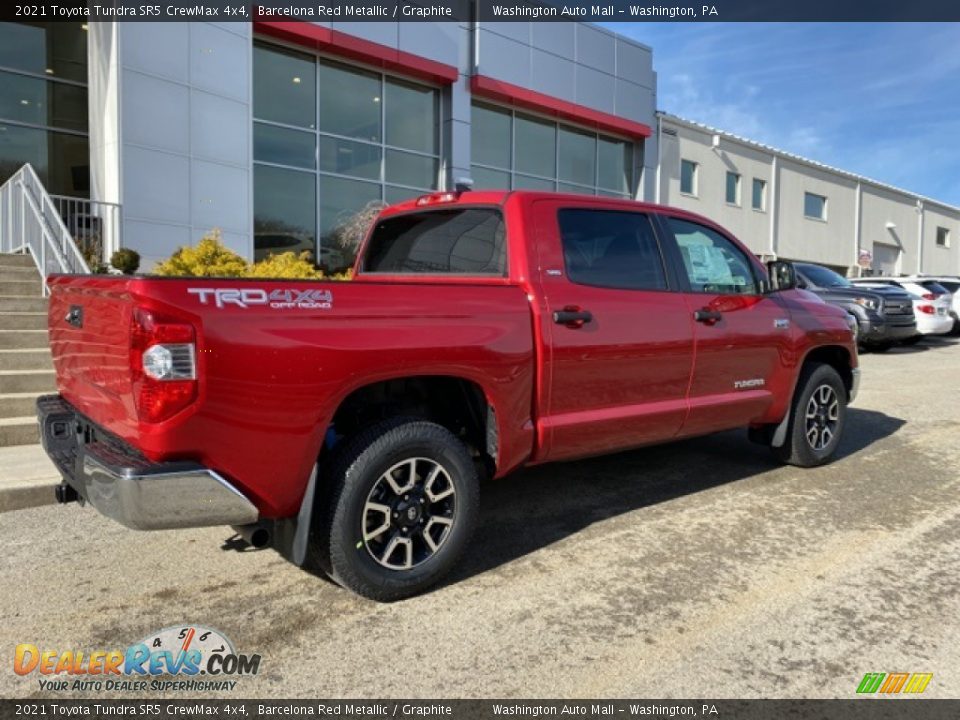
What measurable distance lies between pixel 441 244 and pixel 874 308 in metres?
12.2

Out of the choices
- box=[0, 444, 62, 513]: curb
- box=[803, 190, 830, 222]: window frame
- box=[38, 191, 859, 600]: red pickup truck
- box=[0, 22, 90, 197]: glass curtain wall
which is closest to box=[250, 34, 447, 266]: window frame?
box=[0, 22, 90, 197]: glass curtain wall

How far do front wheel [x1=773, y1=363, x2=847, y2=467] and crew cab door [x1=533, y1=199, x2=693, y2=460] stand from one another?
5.00 feet

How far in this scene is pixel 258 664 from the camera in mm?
2768

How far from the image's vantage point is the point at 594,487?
5.16 metres

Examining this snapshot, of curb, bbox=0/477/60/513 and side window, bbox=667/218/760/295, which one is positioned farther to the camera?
side window, bbox=667/218/760/295

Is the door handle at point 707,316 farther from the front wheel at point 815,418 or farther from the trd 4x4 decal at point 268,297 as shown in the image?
the trd 4x4 decal at point 268,297

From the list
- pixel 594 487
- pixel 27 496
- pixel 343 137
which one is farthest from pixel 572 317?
pixel 343 137

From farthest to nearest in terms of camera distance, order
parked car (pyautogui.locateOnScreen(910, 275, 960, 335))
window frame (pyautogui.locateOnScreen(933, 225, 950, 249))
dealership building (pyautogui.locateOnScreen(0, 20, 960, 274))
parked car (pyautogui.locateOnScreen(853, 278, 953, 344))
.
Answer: window frame (pyautogui.locateOnScreen(933, 225, 950, 249))
parked car (pyautogui.locateOnScreen(910, 275, 960, 335))
parked car (pyautogui.locateOnScreen(853, 278, 953, 344))
dealership building (pyautogui.locateOnScreen(0, 20, 960, 274))

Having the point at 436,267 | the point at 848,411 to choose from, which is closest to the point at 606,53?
the point at 848,411

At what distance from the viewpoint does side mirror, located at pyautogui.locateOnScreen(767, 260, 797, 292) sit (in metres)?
5.22

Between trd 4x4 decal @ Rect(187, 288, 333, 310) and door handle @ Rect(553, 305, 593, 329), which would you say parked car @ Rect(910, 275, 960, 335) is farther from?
trd 4x4 decal @ Rect(187, 288, 333, 310)

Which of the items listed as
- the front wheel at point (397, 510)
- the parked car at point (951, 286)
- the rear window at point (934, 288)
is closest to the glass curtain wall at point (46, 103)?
the front wheel at point (397, 510)

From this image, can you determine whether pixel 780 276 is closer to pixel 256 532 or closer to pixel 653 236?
pixel 653 236

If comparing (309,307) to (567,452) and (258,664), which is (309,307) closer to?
(258,664)
